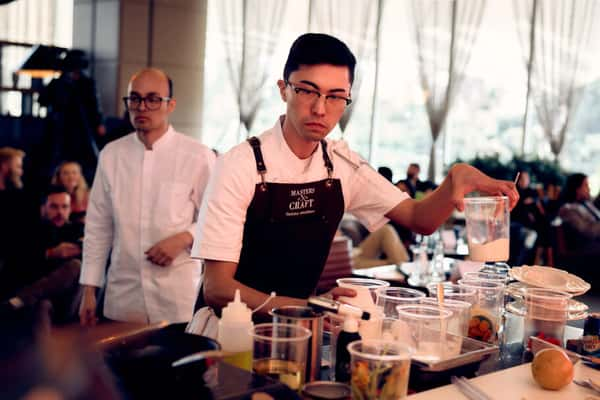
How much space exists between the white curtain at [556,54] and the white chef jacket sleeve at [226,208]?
9.59 metres

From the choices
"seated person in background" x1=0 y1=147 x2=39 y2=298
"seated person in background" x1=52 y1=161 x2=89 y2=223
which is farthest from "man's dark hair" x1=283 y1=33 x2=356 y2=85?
"seated person in background" x1=52 y1=161 x2=89 y2=223

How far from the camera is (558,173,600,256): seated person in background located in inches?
318

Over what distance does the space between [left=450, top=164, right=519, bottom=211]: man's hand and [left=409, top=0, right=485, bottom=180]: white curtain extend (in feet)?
29.9

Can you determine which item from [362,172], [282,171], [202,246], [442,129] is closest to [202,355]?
[202,246]

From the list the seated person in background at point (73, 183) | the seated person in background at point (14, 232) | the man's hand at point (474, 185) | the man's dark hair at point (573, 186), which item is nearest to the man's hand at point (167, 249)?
the seated person in background at point (14, 232)

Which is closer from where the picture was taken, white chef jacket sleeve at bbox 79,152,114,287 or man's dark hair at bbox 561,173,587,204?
white chef jacket sleeve at bbox 79,152,114,287

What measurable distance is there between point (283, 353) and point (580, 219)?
7406mm

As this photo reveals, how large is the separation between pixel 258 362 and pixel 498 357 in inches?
31.7

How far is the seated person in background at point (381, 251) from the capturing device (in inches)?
258

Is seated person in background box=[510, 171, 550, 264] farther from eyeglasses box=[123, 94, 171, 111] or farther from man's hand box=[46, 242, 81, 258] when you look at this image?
eyeglasses box=[123, 94, 171, 111]

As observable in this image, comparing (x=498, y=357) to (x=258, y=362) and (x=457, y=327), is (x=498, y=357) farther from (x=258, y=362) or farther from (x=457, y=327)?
(x=258, y=362)

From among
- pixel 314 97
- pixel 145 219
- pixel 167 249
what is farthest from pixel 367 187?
pixel 145 219

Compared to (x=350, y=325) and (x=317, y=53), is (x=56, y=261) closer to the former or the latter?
(x=317, y=53)

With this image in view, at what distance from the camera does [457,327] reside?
1.93m
